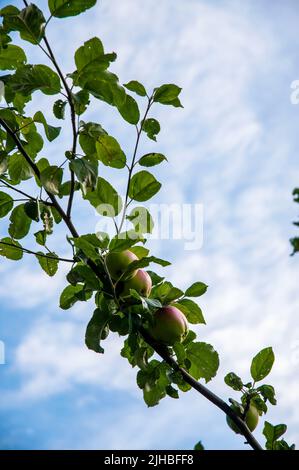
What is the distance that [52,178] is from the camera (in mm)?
1890

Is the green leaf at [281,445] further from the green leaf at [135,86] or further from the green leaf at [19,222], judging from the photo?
the green leaf at [135,86]

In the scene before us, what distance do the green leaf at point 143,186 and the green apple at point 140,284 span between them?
10.6 inches

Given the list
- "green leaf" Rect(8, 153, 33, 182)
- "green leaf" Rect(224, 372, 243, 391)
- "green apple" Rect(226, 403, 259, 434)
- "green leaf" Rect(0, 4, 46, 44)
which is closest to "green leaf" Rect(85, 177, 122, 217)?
"green leaf" Rect(8, 153, 33, 182)

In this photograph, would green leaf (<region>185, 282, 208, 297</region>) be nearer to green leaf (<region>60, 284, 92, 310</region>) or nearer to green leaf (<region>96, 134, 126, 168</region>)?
green leaf (<region>60, 284, 92, 310</region>)

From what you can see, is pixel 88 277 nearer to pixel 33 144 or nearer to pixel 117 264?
pixel 117 264

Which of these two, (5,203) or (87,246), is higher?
(5,203)

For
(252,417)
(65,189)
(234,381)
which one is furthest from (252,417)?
(65,189)

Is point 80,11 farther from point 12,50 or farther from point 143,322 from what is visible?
point 143,322

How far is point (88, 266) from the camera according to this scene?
1.76m

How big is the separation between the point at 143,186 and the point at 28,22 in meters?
0.60

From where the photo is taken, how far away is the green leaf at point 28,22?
73.1 inches

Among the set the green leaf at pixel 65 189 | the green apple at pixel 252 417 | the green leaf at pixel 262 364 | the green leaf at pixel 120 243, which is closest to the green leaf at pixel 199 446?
the green apple at pixel 252 417
